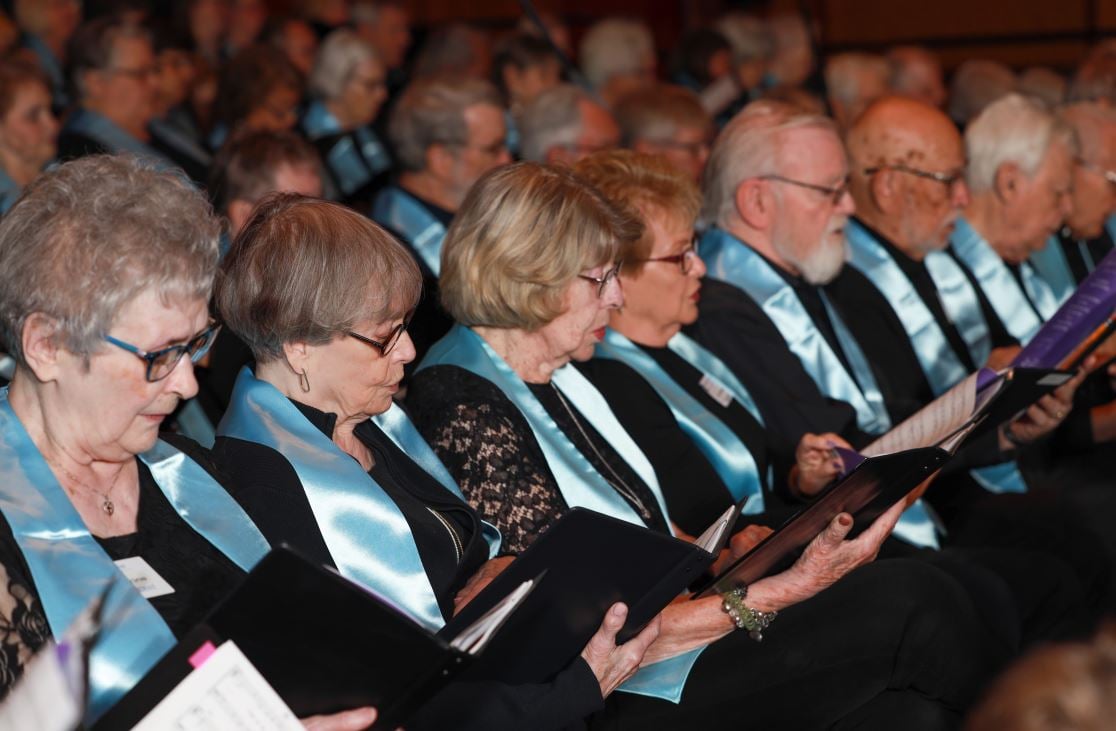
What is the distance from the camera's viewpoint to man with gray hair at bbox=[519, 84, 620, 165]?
4.86 m

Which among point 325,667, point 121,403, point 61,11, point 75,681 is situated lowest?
point 325,667

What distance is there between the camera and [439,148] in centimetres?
490

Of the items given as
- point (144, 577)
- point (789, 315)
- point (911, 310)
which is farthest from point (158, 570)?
point (911, 310)

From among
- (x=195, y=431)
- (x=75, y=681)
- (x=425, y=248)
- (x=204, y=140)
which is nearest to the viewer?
(x=75, y=681)

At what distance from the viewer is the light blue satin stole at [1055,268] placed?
499 cm

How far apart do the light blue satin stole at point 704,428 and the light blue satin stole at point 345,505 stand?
3.22 feet

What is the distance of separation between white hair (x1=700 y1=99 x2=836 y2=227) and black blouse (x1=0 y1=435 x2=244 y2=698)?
6.46 feet

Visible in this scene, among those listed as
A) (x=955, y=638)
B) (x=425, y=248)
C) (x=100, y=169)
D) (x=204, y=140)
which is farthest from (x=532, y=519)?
(x=204, y=140)

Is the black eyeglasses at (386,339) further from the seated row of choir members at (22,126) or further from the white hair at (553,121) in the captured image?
the seated row of choir members at (22,126)

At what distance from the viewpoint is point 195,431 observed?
3.06 meters

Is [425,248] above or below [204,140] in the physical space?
below

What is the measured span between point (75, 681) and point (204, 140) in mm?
5365

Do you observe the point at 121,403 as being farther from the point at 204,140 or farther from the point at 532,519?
the point at 204,140

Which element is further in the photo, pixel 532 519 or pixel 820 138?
pixel 820 138
